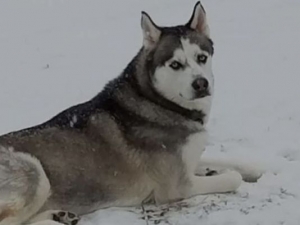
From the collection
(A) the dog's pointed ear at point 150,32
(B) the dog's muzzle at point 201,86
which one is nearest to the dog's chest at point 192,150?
(B) the dog's muzzle at point 201,86

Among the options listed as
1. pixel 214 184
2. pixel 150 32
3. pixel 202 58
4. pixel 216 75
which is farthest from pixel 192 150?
pixel 216 75

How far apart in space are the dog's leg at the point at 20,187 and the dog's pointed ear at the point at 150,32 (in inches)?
52.8

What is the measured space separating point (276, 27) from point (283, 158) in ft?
15.2

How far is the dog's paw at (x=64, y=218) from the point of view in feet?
17.0

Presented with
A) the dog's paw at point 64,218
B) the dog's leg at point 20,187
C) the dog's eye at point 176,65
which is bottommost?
the dog's paw at point 64,218

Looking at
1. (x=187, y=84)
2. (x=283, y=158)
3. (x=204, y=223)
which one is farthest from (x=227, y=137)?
(x=204, y=223)

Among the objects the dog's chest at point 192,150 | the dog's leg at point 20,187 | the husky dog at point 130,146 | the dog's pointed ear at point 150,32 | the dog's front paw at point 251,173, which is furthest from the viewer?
the dog's front paw at point 251,173

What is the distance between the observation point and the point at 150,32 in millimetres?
5898

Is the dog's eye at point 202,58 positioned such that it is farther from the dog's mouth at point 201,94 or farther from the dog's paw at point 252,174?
the dog's paw at point 252,174

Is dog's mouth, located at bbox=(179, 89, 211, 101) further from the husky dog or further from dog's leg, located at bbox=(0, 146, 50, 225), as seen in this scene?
dog's leg, located at bbox=(0, 146, 50, 225)

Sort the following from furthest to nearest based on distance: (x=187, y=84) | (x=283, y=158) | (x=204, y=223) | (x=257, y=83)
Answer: (x=257, y=83), (x=283, y=158), (x=187, y=84), (x=204, y=223)

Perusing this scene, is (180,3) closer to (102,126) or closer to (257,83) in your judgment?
(257,83)

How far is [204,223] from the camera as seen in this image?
16.6ft

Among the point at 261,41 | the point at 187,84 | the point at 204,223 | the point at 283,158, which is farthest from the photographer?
the point at 261,41
